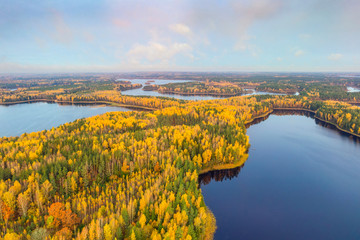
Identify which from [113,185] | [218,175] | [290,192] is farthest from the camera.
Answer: [218,175]

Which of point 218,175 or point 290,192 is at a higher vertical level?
point 218,175

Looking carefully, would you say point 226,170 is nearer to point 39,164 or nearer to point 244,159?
point 244,159

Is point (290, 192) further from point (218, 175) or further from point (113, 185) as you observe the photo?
point (113, 185)

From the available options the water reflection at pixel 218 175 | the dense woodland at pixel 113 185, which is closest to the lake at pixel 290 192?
the water reflection at pixel 218 175

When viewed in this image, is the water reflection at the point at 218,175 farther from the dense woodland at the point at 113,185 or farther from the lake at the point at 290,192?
the dense woodland at the point at 113,185

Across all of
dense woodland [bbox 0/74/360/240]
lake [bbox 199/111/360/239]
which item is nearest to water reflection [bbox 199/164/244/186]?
lake [bbox 199/111/360/239]

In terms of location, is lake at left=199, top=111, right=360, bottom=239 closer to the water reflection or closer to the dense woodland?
the water reflection

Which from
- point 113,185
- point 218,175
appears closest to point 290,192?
point 218,175
